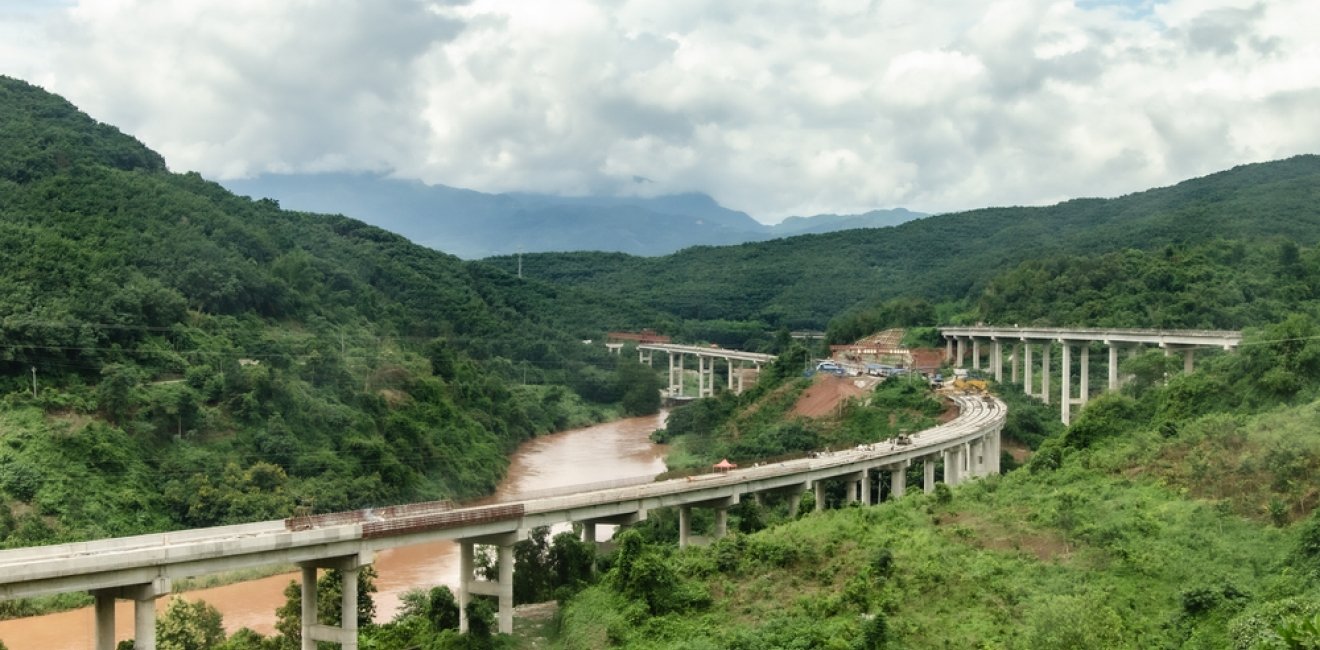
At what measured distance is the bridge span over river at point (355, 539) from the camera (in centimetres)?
3219

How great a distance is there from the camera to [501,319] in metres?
124

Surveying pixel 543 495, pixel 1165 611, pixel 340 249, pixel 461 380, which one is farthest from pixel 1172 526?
pixel 340 249

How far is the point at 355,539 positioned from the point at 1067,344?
197ft

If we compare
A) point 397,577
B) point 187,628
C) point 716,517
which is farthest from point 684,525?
point 187,628

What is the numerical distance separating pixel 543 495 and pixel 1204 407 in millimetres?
29247

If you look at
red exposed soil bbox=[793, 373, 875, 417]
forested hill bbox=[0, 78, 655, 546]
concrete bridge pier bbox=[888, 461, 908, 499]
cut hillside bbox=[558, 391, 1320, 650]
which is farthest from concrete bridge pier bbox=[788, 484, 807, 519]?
red exposed soil bbox=[793, 373, 875, 417]

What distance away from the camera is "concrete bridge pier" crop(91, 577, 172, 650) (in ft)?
108

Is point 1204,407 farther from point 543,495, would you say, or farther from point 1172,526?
point 543,495

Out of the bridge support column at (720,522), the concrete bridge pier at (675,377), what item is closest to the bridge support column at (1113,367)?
the bridge support column at (720,522)

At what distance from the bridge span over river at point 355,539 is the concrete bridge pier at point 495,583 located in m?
0.04

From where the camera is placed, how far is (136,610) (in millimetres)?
33375

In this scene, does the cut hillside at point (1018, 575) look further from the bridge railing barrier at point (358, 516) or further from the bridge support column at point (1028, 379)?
the bridge support column at point (1028, 379)

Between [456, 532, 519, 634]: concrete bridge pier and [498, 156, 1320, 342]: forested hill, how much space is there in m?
76.6

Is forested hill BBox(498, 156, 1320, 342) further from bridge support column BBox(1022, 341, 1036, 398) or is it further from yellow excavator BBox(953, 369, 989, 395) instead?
yellow excavator BBox(953, 369, 989, 395)
